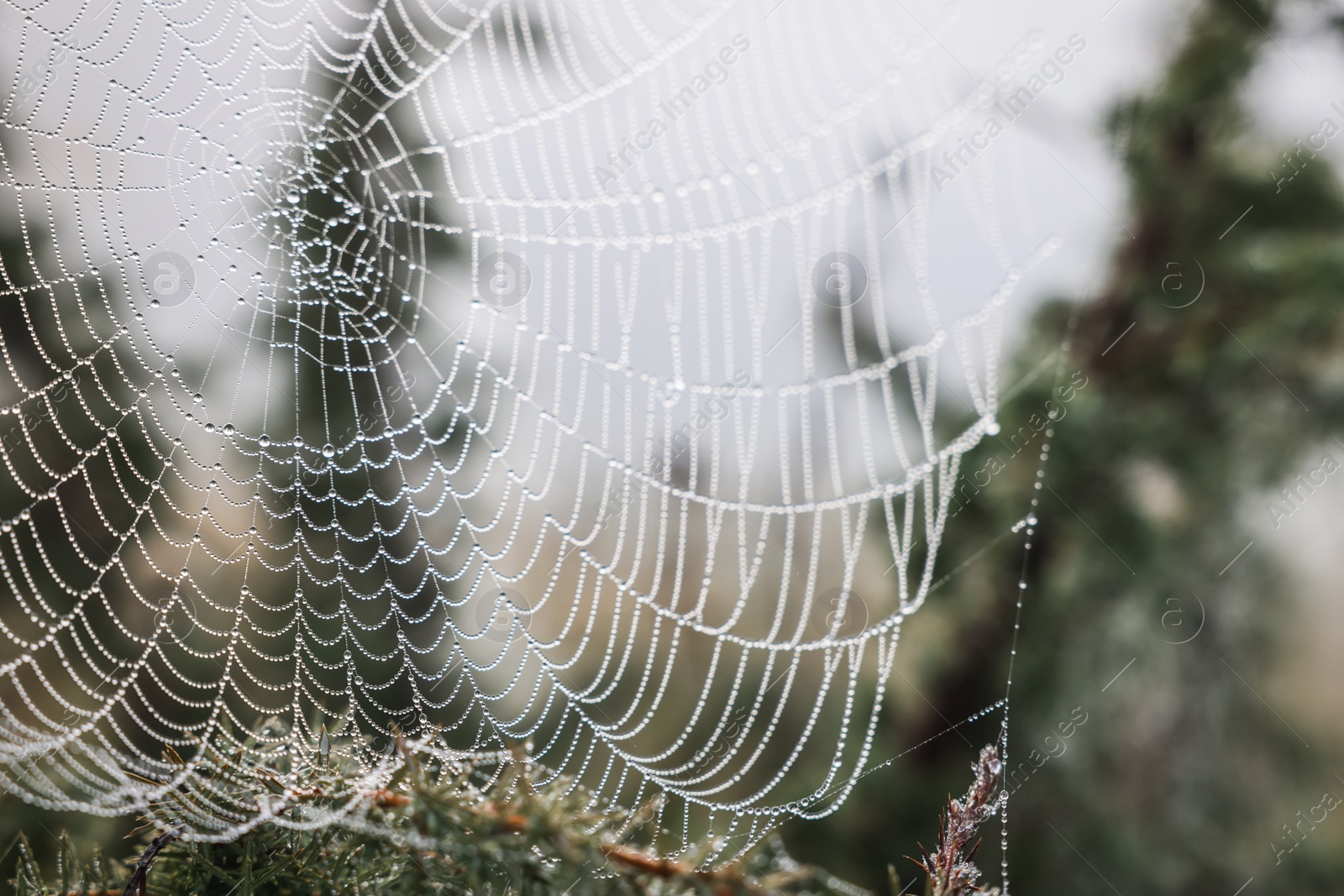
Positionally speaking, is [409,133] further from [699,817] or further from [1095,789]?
[1095,789]

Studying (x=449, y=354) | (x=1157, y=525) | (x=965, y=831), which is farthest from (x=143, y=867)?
(x=1157, y=525)

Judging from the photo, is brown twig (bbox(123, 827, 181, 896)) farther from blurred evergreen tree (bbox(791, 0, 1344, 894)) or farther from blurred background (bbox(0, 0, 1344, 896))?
blurred evergreen tree (bbox(791, 0, 1344, 894))

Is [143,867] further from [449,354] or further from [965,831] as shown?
[449,354]

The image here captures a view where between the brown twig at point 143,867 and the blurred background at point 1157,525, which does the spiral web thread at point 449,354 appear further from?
the brown twig at point 143,867

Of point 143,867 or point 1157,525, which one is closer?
point 143,867

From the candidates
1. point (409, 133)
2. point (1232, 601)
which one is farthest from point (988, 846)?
point (409, 133)

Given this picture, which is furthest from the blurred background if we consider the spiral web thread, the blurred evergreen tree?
the spiral web thread

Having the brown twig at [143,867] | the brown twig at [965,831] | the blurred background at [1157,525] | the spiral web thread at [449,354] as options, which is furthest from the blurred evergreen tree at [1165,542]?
the brown twig at [143,867]
